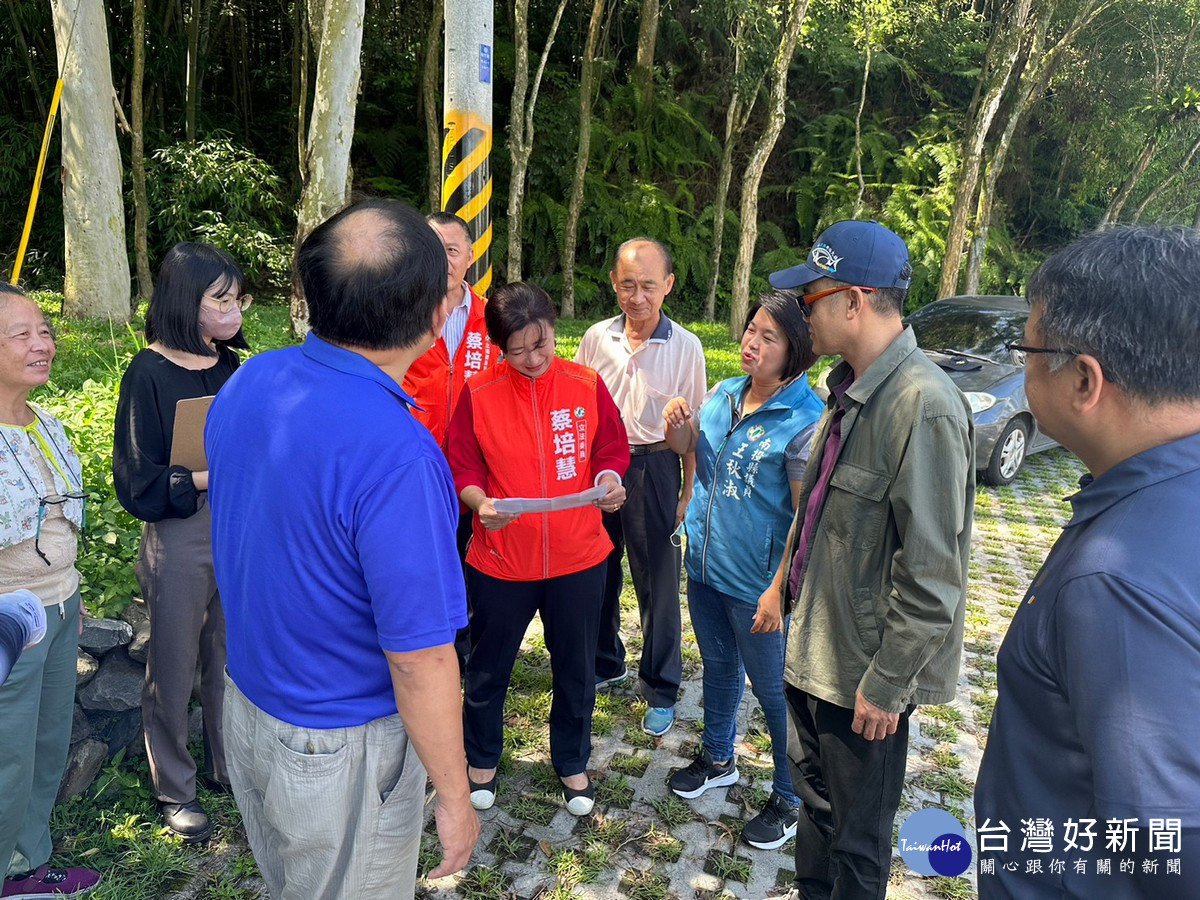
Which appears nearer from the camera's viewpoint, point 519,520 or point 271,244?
point 519,520

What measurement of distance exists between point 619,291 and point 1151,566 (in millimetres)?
2614

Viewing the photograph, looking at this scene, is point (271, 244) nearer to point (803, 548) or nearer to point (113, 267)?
point (113, 267)

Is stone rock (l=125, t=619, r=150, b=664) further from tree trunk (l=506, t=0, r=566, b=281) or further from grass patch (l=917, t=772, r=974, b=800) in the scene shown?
tree trunk (l=506, t=0, r=566, b=281)

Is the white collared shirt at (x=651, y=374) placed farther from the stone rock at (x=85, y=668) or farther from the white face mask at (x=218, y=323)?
the stone rock at (x=85, y=668)

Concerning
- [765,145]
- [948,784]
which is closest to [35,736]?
[948,784]

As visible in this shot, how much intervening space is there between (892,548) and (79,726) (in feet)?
9.21

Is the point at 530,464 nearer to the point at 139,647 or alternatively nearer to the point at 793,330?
the point at 793,330

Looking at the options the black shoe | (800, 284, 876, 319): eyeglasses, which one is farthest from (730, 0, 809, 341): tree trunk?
the black shoe

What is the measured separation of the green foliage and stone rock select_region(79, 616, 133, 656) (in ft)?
28.5

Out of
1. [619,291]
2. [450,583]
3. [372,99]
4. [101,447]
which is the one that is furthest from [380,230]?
[372,99]

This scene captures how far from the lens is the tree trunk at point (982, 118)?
11.2m

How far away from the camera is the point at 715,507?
2.85 metres

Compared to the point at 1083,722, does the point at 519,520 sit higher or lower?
lower

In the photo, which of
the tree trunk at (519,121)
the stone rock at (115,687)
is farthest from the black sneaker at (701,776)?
the tree trunk at (519,121)
